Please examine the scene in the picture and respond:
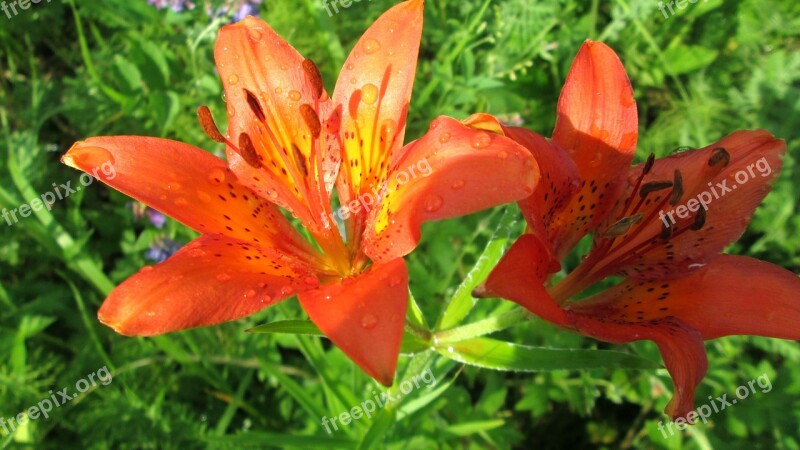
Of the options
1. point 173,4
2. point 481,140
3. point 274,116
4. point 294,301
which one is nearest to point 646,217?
point 481,140

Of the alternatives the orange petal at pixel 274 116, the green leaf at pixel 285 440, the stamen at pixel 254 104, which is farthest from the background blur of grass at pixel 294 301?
the stamen at pixel 254 104

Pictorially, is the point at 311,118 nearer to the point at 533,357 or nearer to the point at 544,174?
the point at 544,174

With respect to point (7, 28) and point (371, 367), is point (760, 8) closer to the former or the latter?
point (371, 367)

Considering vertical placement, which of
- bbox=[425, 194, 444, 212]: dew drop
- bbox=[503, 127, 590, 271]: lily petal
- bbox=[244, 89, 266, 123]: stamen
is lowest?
bbox=[503, 127, 590, 271]: lily petal

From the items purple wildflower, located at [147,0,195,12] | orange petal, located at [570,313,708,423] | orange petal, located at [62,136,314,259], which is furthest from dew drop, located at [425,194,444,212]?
purple wildflower, located at [147,0,195,12]

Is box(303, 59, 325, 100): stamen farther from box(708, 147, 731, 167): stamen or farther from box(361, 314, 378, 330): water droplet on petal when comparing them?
box(708, 147, 731, 167): stamen

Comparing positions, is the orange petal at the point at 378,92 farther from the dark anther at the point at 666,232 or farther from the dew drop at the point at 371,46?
the dark anther at the point at 666,232

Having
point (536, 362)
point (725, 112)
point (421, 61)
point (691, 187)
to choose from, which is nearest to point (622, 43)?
point (725, 112)
